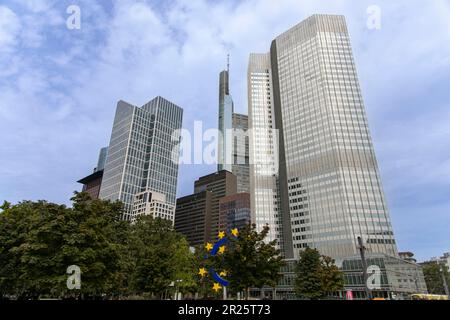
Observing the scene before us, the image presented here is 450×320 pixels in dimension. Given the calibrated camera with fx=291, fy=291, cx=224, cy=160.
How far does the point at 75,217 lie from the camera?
2770 centimetres

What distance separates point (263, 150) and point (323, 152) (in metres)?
44.1

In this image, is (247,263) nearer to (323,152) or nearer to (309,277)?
(309,277)

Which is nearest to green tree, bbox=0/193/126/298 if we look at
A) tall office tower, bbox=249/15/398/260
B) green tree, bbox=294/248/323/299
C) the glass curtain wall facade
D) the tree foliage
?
the tree foliage

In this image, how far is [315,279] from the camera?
50.4 m

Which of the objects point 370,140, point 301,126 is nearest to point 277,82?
point 301,126

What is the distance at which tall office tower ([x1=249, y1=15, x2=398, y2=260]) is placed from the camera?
388ft

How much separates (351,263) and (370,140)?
6838 centimetres

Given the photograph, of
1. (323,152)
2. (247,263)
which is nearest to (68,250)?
(247,263)

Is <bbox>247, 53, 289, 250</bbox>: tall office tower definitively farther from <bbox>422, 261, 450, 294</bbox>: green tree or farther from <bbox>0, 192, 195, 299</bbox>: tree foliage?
<bbox>0, 192, 195, 299</bbox>: tree foliage

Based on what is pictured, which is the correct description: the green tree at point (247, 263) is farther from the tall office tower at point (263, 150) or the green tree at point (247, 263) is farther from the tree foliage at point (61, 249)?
the tall office tower at point (263, 150)

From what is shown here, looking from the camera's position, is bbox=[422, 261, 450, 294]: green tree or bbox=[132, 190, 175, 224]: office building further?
bbox=[132, 190, 175, 224]: office building

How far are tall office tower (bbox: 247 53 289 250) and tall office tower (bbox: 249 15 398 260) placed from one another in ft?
3.80

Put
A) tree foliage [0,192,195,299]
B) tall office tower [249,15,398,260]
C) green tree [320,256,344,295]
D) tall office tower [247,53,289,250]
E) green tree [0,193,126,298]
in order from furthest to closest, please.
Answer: tall office tower [247,53,289,250] → tall office tower [249,15,398,260] → green tree [320,256,344,295] → tree foliage [0,192,195,299] → green tree [0,193,126,298]
